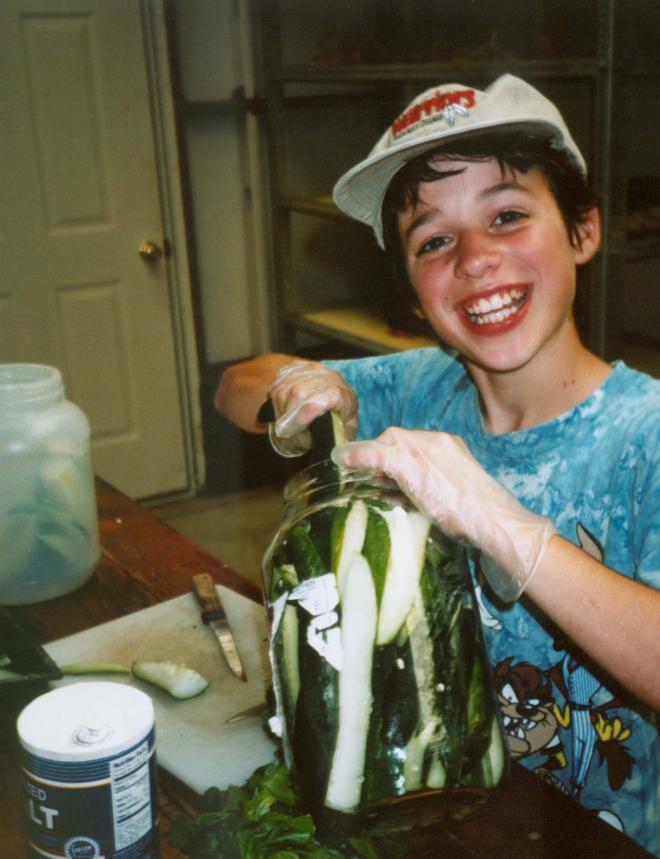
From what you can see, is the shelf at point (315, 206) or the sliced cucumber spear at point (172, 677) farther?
the shelf at point (315, 206)

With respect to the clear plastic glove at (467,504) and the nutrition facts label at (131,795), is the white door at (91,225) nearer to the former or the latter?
the clear plastic glove at (467,504)

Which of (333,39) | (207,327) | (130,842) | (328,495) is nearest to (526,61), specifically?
(333,39)

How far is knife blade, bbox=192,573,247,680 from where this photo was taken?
37.7 inches

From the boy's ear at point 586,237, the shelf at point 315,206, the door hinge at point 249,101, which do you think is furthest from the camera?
the door hinge at point 249,101

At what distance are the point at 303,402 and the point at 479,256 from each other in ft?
0.84

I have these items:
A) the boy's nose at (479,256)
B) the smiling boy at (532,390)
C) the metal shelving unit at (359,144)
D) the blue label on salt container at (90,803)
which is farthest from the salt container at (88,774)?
the metal shelving unit at (359,144)

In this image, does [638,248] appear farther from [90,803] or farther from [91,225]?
[90,803]

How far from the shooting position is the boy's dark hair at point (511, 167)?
1025mm

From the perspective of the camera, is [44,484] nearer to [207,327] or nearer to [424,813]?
[424,813]

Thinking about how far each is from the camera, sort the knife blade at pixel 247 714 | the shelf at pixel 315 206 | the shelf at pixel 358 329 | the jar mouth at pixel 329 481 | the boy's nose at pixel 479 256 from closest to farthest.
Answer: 1. the jar mouth at pixel 329 481
2. the knife blade at pixel 247 714
3. the boy's nose at pixel 479 256
4. the shelf at pixel 358 329
5. the shelf at pixel 315 206

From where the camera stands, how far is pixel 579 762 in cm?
98

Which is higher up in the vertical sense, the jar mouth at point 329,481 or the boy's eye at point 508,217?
the boy's eye at point 508,217

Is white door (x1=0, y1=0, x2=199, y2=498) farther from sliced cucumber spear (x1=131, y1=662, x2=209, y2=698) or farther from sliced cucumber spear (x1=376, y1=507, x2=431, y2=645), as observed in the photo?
sliced cucumber spear (x1=376, y1=507, x2=431, y2=645)

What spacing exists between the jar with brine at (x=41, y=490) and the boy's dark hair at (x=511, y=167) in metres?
0.46
